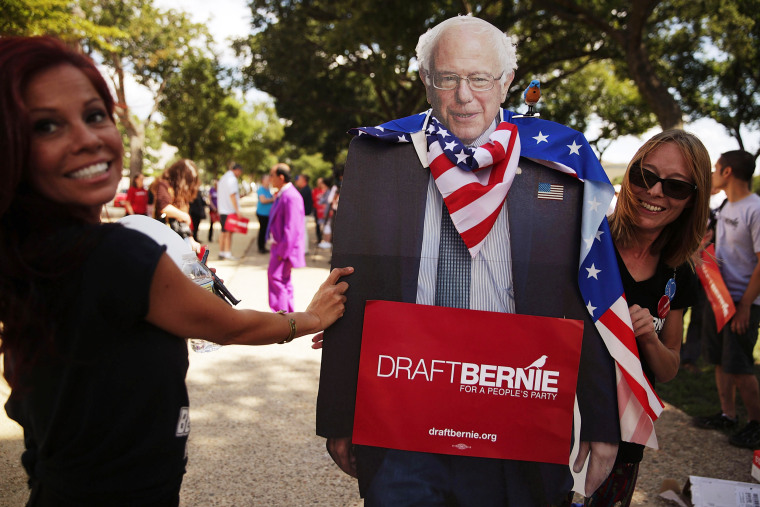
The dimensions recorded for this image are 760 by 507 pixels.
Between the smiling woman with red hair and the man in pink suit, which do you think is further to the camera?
the man in pink suit

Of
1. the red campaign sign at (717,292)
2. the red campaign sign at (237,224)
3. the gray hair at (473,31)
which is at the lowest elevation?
the red campaign sign at (237,224)

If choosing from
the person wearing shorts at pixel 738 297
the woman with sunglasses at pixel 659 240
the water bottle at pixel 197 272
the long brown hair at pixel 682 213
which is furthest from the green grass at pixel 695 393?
the water bottle at pixel 197 272

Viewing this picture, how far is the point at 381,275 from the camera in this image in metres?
2.09

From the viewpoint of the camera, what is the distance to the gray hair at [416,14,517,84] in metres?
2.19

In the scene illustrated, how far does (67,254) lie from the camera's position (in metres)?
1.42

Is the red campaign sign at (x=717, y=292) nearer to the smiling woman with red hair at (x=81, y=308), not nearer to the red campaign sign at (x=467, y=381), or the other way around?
the red campaign sign at (x=467, y=381)

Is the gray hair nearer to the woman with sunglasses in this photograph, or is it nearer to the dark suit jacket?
the dark suit jacket

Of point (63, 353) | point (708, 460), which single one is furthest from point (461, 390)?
point (708, 460)

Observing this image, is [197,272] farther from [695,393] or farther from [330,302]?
[695,393]

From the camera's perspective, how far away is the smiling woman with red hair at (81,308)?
1.42m

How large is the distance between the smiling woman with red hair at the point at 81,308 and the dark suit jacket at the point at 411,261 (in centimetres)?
53

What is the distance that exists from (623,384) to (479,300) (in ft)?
1.84

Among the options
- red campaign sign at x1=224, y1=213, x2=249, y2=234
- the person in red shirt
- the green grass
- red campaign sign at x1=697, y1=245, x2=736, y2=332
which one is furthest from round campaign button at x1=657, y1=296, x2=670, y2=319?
the person in red shirt

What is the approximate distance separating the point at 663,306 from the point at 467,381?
0.92 m
